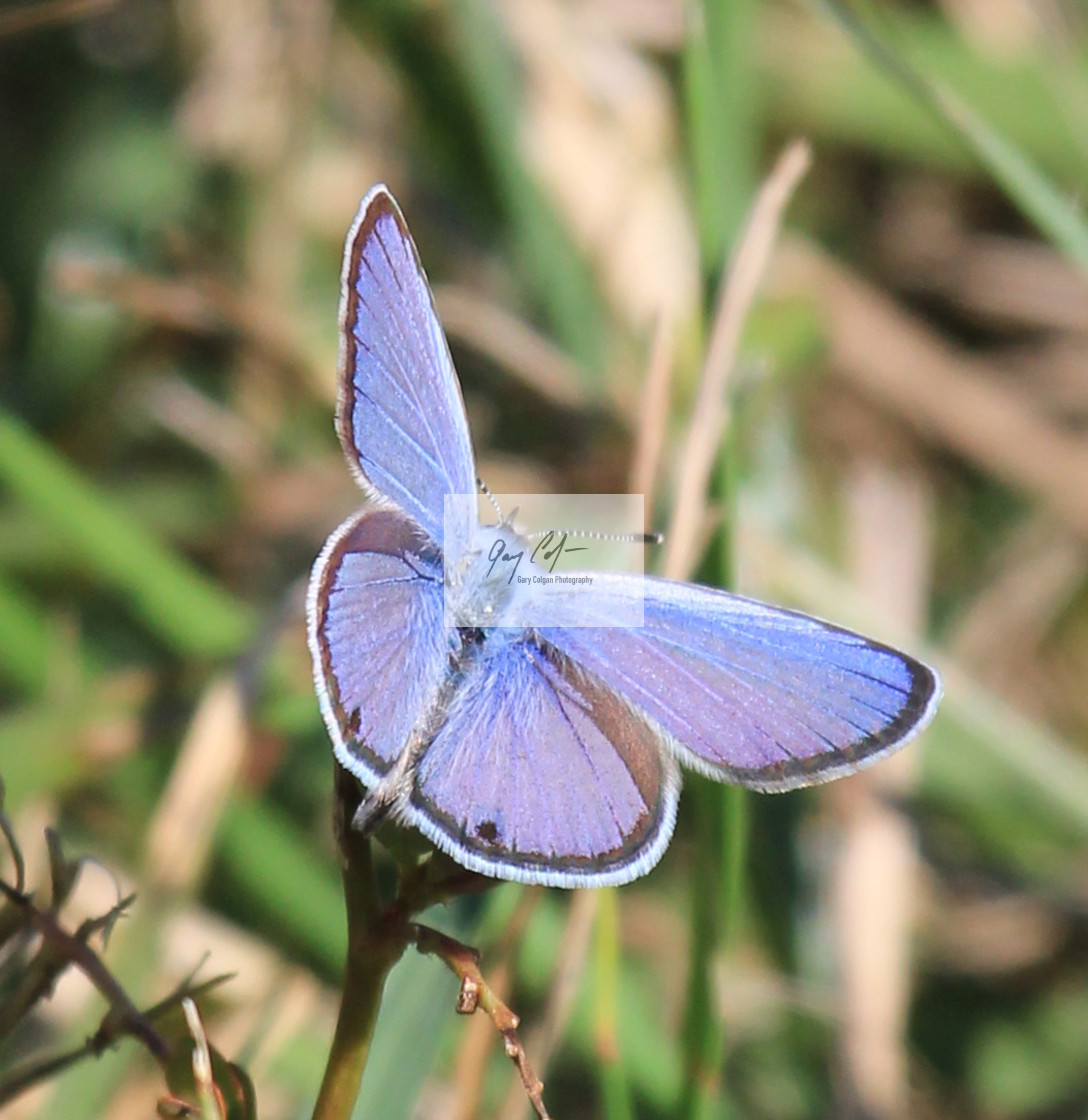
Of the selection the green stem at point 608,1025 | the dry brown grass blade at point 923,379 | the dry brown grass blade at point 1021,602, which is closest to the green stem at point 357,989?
the green stem at point 608,1025

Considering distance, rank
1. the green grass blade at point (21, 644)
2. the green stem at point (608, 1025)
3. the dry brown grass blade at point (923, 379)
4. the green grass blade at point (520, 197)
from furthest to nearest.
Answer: the dry brown grass blade at point (923, 379)
the green grass blade at point (520, 197)
the green grass blade at point (21, 644)
the green stem at point (608, 1025)

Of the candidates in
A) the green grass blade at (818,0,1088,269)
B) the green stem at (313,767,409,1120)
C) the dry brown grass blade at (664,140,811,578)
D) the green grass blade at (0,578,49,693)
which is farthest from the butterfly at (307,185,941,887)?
the green grass blade at (0,578,49,693)

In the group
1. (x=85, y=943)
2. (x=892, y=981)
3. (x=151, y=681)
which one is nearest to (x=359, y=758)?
(x=85, y=943)

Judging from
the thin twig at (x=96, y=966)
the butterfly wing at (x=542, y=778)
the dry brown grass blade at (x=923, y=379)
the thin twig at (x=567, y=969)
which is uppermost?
the dry brown grass blade at (x=923, y=379)

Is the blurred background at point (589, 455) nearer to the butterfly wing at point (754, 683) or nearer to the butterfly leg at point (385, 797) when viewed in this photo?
the butterfly wing at point (754, 683)

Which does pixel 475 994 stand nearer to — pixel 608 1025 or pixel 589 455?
pixel 608 1025

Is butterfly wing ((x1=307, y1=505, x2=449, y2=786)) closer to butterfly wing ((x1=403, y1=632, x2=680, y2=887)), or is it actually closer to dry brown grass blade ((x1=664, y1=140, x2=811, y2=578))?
butterfly wing ((x1=403, y1=632, x2=680, y2=887))

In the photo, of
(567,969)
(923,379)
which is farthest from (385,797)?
(923,379)
